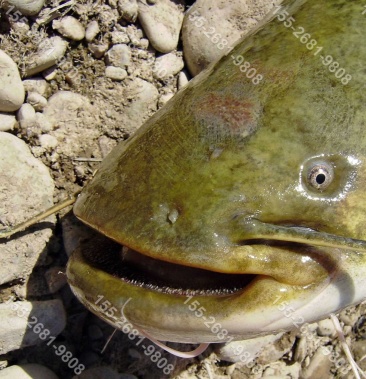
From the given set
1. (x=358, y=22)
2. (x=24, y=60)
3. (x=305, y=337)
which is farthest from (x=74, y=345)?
(x=358, y=22)

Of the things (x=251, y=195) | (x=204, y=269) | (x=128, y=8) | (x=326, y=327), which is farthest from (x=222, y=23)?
(x=326, y=327)

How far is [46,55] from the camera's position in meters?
3.20

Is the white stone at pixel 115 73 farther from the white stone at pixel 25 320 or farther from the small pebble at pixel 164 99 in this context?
the white stone at pixel 25 320

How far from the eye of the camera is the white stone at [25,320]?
303cm

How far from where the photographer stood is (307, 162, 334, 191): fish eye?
2109 mm

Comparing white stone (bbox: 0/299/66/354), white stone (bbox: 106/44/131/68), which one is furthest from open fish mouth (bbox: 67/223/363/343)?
white stone (bbox: 106/44/131/68)

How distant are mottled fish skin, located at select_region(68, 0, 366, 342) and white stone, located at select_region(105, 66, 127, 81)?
1.09 meters

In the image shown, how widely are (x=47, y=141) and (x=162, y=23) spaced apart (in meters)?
0.92

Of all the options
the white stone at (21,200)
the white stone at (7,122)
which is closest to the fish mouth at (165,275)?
the white stone at (21,200)

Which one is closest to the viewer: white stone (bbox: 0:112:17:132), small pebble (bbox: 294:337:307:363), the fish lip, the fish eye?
the fish lip

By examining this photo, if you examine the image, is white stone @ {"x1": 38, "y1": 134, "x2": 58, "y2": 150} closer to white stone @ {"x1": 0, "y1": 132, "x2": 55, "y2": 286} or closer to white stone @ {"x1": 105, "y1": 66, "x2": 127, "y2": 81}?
white stone @ {"x1": 0, "y1": 132, "x2": 55, "y2": 286}

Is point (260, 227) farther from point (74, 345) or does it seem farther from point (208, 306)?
point (74, 345)

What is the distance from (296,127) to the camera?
2.18 m

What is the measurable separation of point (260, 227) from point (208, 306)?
33 centimetres
